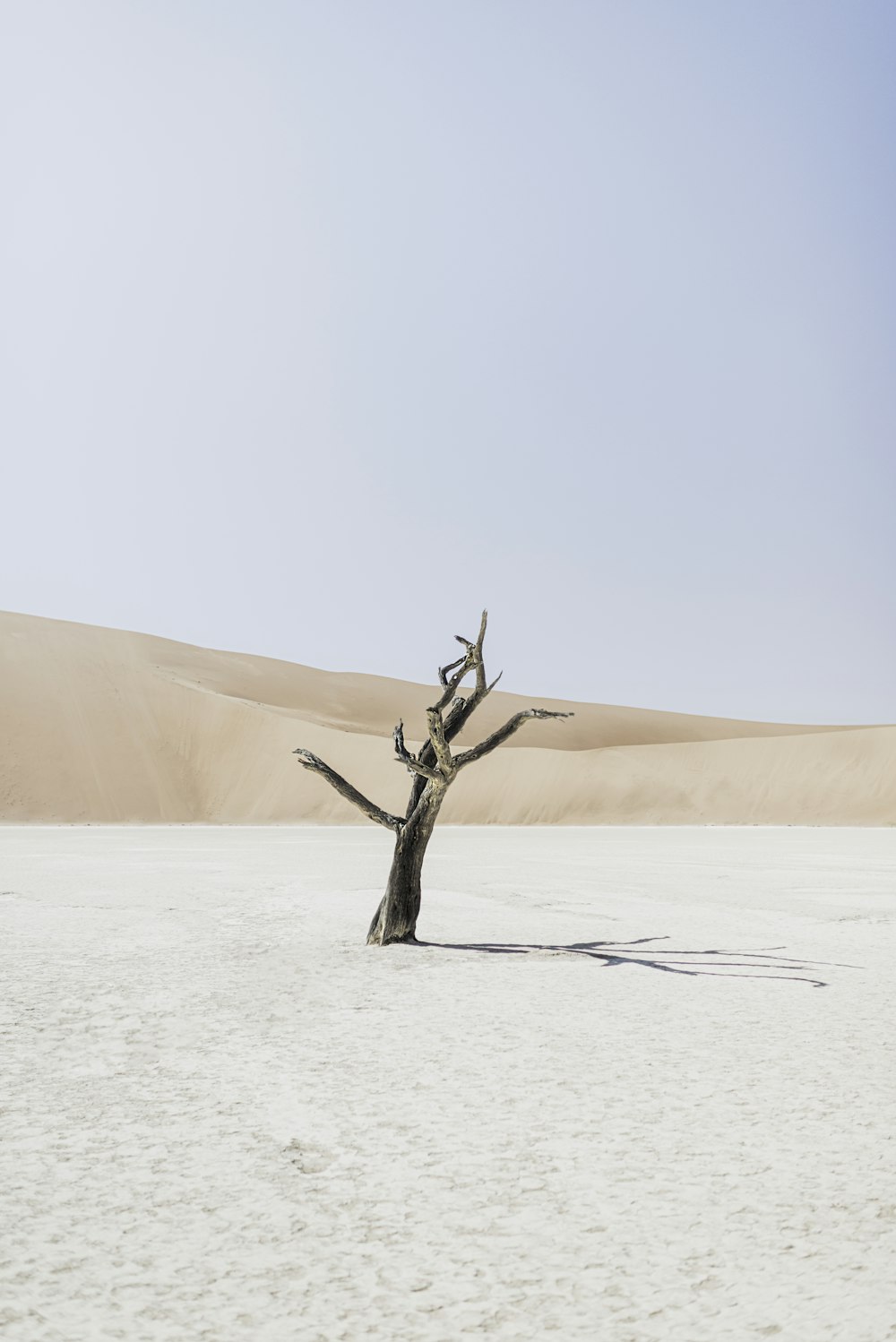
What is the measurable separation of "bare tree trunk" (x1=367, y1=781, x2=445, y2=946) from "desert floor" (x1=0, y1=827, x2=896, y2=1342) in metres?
0.52

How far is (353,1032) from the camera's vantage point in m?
7.67

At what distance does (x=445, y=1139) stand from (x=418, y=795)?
8243mm

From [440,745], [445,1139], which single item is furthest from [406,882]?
[445,1139]

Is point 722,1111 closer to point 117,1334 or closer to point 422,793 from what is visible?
point 117,1334

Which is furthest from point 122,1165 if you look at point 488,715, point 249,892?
point 488,715

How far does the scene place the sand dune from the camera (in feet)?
207

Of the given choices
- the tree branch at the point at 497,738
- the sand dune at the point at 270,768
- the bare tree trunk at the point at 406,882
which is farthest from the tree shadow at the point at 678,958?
the sand dune at the point at 270,768

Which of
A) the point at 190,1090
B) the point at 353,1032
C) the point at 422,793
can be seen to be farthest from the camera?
the point at 422,793

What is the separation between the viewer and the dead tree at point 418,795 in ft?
40.5

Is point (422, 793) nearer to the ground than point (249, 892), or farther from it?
farther from it

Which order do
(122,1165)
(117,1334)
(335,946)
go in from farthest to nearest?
1. (335,946)
2. (122,1165)
3. (117,1334)

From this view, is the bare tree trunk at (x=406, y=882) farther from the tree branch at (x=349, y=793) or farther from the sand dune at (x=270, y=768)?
the sand dune at (x=270, y=768)

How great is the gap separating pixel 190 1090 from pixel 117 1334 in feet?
9.16

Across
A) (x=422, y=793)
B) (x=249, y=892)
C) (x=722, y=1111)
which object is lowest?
(x=249, y=892)
